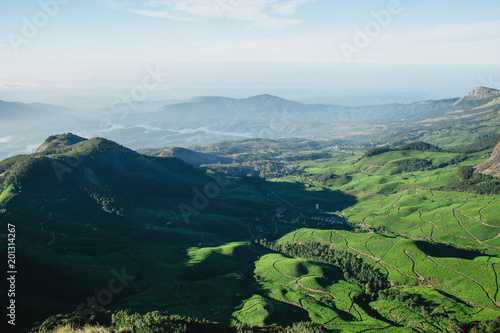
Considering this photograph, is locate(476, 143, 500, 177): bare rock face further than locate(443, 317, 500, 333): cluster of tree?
Yes

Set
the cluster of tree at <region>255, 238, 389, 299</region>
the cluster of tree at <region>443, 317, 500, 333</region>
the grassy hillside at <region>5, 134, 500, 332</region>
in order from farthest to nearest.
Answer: the cluster of tree at <region>255, 238, 389, 299</region>, the grassy hillside at <region>5, 134, 500, 332</region>, the cluster of tree at <region>443, 317, 500, 333</region>

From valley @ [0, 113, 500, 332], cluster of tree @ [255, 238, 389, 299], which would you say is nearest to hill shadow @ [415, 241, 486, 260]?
valley @ [0, 113, 500, 332]

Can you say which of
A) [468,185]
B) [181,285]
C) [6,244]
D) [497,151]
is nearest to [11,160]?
[6,244]

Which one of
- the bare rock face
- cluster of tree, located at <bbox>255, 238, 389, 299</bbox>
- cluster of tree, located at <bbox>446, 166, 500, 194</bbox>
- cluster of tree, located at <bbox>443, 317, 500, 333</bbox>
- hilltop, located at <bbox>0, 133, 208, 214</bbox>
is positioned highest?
hilltop, located at <bbox>0, 133, 208, 214</bbox>

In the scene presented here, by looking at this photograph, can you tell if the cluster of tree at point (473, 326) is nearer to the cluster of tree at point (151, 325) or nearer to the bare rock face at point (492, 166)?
the cluster of tree at point (151, 325)

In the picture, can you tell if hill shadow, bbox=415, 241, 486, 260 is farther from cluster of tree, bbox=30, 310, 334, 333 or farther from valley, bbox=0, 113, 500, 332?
cluster of tree, bbox=30, 310, 334, 333

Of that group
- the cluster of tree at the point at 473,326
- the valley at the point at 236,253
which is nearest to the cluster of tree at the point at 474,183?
the valley at the point at 236,253
